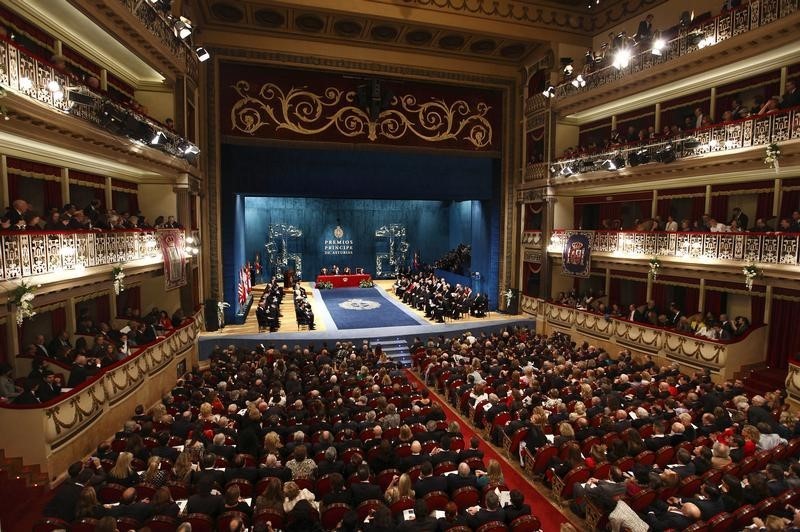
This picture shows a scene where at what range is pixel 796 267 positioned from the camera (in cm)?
1205

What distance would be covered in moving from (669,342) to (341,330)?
38.3 ft

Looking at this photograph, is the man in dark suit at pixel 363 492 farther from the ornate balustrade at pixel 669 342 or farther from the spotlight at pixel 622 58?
the spotlight at pixel 622 58

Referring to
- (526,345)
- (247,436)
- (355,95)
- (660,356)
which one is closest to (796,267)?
(660,356)

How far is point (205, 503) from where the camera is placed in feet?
19.2

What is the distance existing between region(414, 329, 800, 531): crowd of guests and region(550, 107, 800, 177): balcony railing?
6730mm

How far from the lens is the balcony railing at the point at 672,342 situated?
13727mm

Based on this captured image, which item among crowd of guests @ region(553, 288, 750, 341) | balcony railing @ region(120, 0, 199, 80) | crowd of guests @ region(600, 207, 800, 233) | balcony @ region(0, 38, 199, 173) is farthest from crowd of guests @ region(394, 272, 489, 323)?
balcony railing @ region(120, 0, 199, 80)

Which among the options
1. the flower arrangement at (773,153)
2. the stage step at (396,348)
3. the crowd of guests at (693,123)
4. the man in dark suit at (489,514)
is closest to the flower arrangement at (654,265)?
the crowd of guests at (693,123)

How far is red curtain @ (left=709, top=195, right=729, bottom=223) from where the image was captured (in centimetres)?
1608

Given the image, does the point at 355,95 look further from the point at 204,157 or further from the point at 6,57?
the point at 6,57

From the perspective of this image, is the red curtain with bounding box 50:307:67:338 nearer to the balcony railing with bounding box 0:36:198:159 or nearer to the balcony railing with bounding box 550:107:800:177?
the balcony railing with bounding box 0:36:198:159

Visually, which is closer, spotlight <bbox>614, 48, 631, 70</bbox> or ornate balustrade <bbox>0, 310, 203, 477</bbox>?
ornate balustrade <bbox>0, 310, 203, 477</bbox>

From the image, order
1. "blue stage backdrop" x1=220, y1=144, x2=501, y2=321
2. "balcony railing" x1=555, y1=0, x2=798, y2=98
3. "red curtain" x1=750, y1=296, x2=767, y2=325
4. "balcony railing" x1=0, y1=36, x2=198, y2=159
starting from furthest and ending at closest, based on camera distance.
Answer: "blue stage backdrop" x1=220, y1=144, x2=501, y2=321 < "red curtain" x1=750, y1=296, x2=767, y2=325 < "balcony railing" x1=555, y1=0, x2=798, y2=98 < "balcony railing" x1=0, y1=36, x2=198, y2=159

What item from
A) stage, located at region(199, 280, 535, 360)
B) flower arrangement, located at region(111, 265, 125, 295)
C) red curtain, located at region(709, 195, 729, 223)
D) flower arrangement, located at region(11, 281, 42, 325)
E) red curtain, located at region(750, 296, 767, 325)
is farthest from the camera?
stage, located at region(199, 280, 535, 360)
